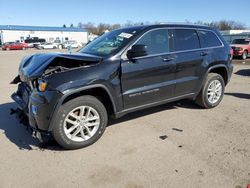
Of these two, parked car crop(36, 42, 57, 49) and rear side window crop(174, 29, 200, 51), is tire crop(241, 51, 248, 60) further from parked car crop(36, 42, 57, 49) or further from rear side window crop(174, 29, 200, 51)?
parked car crop(36, 42, 57, 49)

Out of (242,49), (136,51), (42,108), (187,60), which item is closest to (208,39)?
(187,60)

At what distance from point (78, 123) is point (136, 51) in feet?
4.79

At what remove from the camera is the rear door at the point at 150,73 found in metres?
4.42

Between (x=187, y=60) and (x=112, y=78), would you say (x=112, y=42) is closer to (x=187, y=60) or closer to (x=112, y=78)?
(x=112, y=78)

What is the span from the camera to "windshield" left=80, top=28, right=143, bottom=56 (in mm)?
4512

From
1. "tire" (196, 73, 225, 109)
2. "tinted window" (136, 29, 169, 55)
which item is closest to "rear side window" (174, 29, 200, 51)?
"tinted window" (136, 29, 169, 55)

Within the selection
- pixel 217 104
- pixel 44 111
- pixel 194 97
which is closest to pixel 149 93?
pixel 194 97

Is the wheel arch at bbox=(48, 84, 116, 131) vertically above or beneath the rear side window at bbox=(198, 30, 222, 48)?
beneath

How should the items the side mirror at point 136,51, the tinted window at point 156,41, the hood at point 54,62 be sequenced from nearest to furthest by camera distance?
the hood at point 54,62 → the side mirror at point 136,51 → the tinted window at point 156,41

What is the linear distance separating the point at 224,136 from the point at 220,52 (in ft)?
6.98

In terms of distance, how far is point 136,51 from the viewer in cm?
426

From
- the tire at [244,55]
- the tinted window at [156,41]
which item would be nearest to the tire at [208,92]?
the tinted window at [156,41]

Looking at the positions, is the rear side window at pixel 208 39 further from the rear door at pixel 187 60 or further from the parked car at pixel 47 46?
the parked car at pixel 47 46

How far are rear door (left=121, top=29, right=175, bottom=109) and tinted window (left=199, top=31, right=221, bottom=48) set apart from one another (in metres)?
1.02
